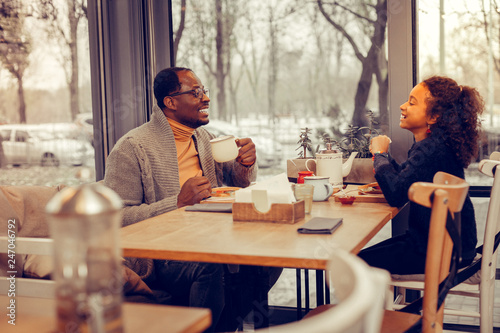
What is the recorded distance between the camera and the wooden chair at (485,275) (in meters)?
2.09

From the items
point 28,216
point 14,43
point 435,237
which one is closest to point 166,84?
point 14,43

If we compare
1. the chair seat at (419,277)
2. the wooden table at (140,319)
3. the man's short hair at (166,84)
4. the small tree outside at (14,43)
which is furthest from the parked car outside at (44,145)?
the wooden table at (140,319)

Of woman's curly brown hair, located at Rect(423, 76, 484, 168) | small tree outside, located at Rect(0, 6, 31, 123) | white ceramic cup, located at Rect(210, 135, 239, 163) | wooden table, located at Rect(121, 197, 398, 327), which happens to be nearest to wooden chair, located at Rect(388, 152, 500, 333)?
woman's curly brown hair, located at Rect(423, 76, 484, 168)

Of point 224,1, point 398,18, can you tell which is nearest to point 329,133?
point 398,18

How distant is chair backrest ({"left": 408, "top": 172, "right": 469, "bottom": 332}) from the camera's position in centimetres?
146

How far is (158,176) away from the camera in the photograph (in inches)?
105

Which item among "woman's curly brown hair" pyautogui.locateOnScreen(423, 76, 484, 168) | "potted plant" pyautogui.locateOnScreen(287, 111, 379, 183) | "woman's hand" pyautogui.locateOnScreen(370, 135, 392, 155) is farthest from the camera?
"potted plant" pyautogui.locateOnScreen(287, 111, 379, 183)

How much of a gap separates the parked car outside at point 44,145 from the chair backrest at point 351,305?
262cm

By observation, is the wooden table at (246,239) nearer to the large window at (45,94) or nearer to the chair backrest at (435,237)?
the chair backrest at (435,237)

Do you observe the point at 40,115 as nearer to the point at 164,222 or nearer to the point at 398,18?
the point at 164,222

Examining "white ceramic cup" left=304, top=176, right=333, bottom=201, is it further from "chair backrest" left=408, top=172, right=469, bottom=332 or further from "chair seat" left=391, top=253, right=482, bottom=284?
"chair backrest" left=408, top=172, right=469, bottom=332

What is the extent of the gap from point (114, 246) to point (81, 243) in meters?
0.05

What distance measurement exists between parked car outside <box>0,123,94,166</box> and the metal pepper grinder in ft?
7.90

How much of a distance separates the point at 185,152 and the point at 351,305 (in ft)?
7.76
